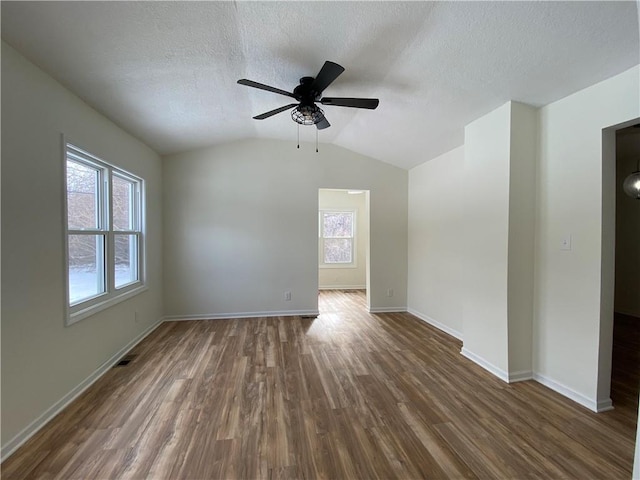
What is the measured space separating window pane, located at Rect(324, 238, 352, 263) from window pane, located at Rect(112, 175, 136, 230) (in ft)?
14.0

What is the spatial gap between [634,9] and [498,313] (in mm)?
2227

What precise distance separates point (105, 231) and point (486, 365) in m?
4.06

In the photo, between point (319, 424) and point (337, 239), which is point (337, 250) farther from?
point (319, 424)

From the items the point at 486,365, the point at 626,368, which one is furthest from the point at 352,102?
the point at 626,368

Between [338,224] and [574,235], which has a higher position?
[338,224]

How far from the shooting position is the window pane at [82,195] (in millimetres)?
2277

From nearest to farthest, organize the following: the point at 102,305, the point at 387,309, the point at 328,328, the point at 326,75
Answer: the point at 326,75, the point at 102,305, the point at 328,328, the point at 387,309

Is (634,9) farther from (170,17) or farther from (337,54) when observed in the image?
(170,17)

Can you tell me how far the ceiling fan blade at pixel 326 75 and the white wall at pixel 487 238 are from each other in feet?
5.47

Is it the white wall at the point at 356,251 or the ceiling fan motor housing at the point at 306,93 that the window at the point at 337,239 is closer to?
the white wall at the point at 356,251

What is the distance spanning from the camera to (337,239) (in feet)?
22.6

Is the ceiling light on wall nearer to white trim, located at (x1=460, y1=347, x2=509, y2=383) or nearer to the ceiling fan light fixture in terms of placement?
white trim, located at (x1=460, y1=347, x2=509, y2=383)

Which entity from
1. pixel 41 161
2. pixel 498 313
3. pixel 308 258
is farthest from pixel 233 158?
pixel 498 313

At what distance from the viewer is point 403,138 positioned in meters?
3.60
